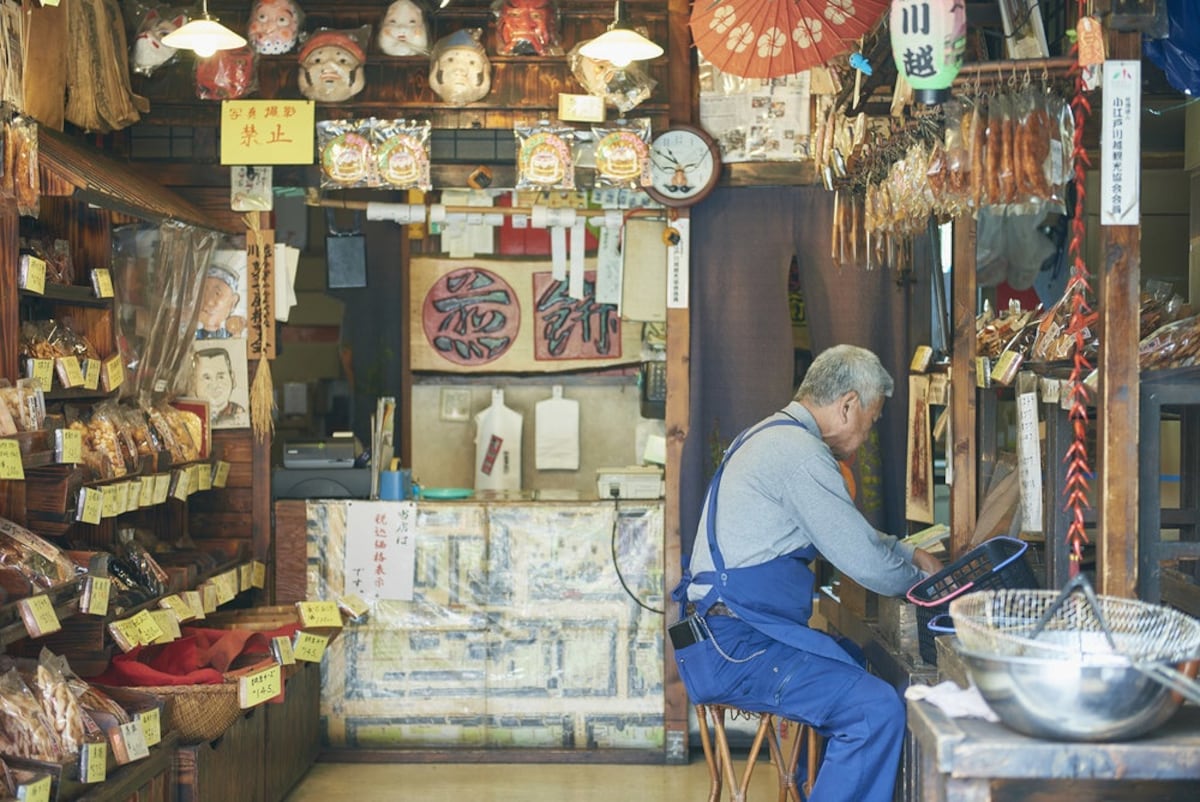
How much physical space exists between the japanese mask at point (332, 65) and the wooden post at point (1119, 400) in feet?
12.1

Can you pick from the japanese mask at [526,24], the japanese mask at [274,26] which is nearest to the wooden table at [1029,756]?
the japanese mask at [526,24]

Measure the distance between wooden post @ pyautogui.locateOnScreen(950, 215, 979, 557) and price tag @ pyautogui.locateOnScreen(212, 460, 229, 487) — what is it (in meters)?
3.34

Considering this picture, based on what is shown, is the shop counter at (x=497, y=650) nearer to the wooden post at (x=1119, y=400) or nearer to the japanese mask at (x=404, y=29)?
the japanese mask at (x=404, y=29)

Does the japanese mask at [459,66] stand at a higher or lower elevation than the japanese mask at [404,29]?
lower

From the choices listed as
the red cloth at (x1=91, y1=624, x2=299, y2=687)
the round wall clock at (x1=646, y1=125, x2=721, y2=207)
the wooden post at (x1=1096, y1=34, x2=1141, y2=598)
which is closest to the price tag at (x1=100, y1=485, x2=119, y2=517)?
the red cloth at (x1=91, y1=624, x2=299, y2=687)

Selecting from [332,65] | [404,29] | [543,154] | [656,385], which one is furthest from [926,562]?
[332,65]

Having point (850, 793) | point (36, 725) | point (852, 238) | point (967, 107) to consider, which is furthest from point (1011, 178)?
point (36, 725)

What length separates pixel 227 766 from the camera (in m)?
4.63

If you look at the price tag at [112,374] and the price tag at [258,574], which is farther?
the price tag at [258,574]

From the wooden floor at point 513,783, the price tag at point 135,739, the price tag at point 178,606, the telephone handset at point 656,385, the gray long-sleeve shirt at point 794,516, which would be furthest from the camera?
the telephone handset at point 656,385

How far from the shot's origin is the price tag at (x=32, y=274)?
441 centimetres

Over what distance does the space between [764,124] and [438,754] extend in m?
3.27

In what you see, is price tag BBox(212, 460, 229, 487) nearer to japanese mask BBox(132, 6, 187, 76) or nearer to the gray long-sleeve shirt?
japanese mask BBox(132, 6, 187, 76)

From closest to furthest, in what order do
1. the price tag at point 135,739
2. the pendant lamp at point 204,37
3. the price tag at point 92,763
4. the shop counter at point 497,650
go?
the price tag at point 92,763
the price tag at point 135,739
the pendant lamp at point 204,37
the shop counter at point 497,650
